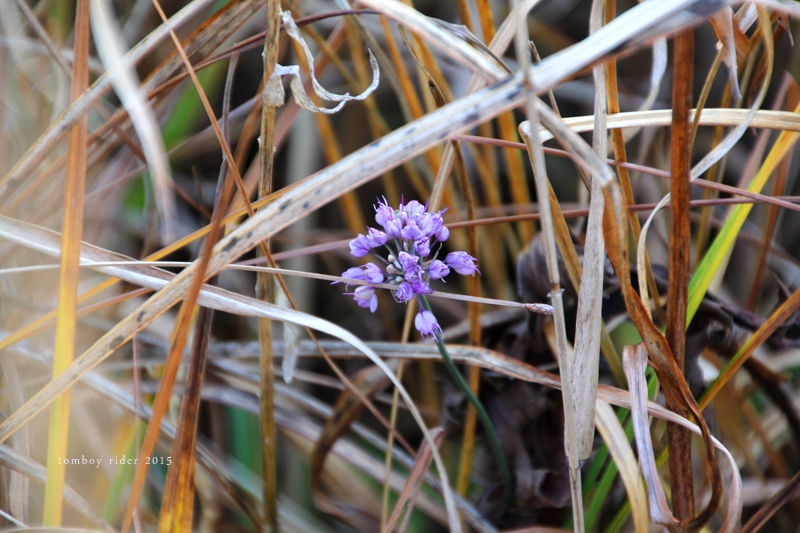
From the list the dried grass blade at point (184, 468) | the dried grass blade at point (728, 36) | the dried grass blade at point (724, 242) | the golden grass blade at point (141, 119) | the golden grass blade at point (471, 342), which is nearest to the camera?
the golden grass blade at point (141, 119)

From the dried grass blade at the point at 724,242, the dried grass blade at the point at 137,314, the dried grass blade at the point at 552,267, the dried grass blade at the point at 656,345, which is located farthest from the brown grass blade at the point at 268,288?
the dried grass blade at the point at 724,242

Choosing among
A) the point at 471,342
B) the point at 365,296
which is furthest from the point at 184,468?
the point at 471,342

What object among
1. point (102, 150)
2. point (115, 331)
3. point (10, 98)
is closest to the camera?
point (115, 331)

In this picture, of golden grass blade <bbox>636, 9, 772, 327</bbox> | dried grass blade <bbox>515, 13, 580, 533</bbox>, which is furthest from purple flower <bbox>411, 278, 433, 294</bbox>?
golden grass blade <bbox>636, 9, 772, 327</bbox>

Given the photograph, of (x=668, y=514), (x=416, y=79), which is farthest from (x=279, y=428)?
(x=416, y=79)

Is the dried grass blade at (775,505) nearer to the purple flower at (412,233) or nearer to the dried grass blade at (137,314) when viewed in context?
the dried grass blade at (137,314)

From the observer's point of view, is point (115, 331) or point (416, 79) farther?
point (416, 79)

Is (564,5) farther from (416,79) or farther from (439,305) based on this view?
(439,305)

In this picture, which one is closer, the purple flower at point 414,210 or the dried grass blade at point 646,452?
the dried grass blade at point 646,452
